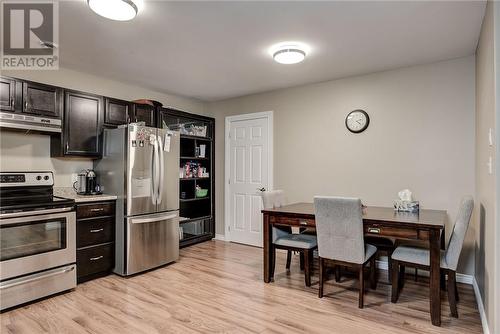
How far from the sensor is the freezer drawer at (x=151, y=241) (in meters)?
3.45

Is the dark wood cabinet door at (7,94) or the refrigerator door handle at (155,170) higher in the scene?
the dark wood cabinet door at (7,94)

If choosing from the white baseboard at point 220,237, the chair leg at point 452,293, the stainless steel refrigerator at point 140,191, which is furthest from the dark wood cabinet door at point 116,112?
the chair leg at point 452,293

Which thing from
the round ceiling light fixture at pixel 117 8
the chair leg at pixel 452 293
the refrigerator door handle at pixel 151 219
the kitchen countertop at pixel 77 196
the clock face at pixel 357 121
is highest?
the round ceiling light fixture at pixel 117 8

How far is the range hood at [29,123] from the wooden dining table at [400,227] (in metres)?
2.50

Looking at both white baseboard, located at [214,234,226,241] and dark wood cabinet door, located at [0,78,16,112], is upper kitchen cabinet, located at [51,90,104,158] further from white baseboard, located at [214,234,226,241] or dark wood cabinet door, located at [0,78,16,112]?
white baseboard, located at [214,234,226,241]

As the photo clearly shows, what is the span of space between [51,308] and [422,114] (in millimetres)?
4379

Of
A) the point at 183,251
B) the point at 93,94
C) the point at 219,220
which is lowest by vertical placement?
the point at 183,251

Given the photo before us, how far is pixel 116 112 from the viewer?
384cm

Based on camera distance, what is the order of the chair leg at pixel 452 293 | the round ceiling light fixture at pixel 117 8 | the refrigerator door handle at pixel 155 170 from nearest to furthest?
the round ceiling light fixture at pixel 117 8 → the chair leg at pixel 452 293 → the refrigerator door handle at pixel 155 170

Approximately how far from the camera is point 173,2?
7.29ft

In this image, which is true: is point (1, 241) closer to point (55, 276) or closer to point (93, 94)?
point (55, 276)

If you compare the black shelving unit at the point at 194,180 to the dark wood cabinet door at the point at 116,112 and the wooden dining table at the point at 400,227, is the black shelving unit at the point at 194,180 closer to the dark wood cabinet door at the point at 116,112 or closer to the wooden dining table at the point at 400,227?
the dark wood cabinet door at the point at 116,112

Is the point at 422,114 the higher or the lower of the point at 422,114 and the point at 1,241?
the higher

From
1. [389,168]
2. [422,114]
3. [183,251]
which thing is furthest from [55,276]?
[422,114]
